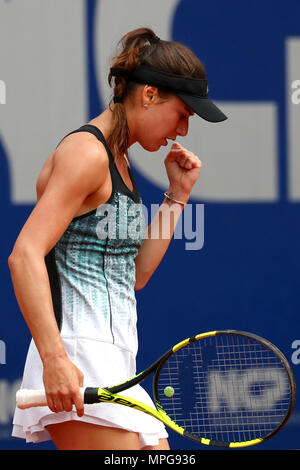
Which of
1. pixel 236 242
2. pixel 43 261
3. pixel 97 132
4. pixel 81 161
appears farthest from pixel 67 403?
pixel 236 242

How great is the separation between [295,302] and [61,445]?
1787 mm

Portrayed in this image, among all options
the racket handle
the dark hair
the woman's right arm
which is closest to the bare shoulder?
the woman's right arm

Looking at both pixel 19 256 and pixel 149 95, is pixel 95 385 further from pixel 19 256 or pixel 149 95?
pixel 149 95

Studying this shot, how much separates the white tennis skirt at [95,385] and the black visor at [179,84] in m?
0.67

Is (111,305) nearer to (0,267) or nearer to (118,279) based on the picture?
(118,279)

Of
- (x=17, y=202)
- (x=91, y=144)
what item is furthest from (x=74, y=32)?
(x=91, y=144)

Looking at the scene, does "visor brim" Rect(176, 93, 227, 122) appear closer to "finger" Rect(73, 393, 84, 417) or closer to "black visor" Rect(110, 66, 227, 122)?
"black visor" Rect(110, 66, 227, 122)

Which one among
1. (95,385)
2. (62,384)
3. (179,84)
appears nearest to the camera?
(62,384)

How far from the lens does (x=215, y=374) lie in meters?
2.14

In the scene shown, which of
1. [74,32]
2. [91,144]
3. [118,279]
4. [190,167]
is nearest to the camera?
[91,144]

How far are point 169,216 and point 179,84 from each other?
0.50m

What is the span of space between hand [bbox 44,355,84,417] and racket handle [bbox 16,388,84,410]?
0.06m

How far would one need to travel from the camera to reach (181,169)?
8.07 feet

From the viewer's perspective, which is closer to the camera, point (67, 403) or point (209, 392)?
point (67, 403)
